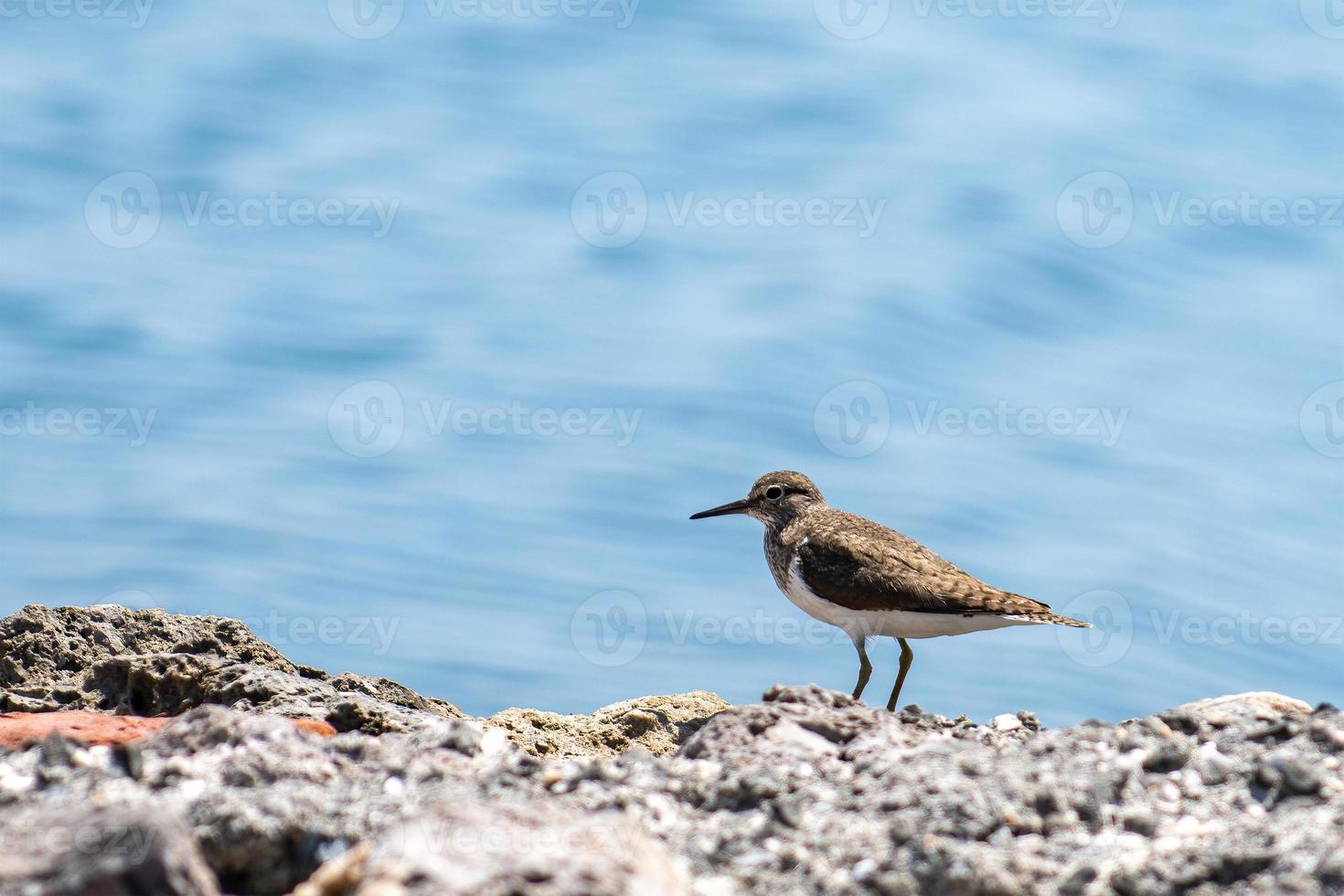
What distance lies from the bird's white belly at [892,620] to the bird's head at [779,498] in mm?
1168

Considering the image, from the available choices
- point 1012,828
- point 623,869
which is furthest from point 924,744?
point 623,869

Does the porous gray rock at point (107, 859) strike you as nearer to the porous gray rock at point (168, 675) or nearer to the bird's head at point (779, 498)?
the porous gray rock at point (168, 675)

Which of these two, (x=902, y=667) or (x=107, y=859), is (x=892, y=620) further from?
(x=107, y=859)

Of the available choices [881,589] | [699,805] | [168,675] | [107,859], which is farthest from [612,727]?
[107,859]

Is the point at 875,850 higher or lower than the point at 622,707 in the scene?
higher

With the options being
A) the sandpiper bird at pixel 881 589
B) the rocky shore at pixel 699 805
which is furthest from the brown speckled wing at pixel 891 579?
the rocky shore at pixel 699 805

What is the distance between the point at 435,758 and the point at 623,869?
244 centimetres

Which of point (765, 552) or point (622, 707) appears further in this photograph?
point (765, 552)

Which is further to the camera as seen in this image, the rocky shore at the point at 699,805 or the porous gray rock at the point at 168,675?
the porous gray rock at the point at 168,675

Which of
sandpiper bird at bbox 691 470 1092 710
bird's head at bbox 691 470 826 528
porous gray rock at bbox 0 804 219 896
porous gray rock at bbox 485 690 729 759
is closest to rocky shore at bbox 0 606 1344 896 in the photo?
porous gray rock at bbox 0 804 219 896

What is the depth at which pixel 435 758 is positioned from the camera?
6586 millimetres

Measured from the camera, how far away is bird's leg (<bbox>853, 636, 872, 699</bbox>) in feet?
38.3

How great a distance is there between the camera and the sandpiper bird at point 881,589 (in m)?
11.3

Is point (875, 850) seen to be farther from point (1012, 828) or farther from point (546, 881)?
point (546, 881)
